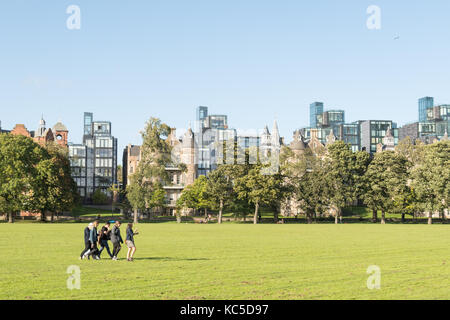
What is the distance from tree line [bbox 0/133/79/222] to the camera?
90.6 m

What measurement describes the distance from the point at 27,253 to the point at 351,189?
3073 inches

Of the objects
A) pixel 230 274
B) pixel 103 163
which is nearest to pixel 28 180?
pixel 230 274

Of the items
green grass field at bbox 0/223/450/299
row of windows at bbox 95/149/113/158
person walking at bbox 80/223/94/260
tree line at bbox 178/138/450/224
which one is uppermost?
row of windows at bbox 95/149/113/158

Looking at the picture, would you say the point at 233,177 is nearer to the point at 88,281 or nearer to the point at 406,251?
the point at 406,251

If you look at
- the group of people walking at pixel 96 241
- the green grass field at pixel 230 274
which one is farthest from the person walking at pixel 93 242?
the green grass field at pixel 230 274

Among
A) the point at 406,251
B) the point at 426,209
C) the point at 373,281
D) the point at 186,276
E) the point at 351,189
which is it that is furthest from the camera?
the point at 351,189

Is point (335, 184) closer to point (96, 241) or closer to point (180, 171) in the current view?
point (180, 171)

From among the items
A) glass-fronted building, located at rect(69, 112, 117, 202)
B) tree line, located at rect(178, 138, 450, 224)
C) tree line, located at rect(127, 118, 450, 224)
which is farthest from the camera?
glass-fronted building, located at rect(69, 112, 117, 202)

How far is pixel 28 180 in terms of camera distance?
296ft

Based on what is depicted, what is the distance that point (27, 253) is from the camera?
108 feet

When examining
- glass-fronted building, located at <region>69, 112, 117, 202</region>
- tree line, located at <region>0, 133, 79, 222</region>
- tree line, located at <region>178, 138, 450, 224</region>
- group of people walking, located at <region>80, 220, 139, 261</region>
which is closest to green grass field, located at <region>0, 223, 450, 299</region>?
group of people walking, located at <region>80, 220, 139, 261</region>

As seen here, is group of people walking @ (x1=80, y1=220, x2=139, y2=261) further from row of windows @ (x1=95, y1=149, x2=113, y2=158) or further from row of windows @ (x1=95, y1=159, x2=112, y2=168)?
row of windows @ (x1=95, y1=149, x2=113, y2=158)
